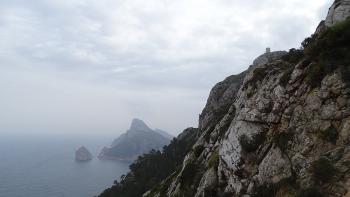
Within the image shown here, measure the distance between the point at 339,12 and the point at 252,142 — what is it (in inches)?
627

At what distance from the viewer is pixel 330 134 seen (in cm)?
2186

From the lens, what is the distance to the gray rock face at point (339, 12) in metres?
33.8

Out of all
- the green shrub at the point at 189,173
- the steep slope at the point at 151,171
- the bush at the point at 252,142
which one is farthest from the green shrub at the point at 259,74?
the steep slope at the point at 151,171

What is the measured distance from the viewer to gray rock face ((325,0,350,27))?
33.8m

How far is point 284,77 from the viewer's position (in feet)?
94.6

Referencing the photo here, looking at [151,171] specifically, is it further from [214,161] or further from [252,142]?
[252,142]

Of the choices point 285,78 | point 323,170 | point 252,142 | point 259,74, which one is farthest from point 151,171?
point 323,170

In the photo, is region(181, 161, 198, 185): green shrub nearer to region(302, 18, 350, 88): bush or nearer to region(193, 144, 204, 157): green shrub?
region(193, 144, 204, 157): green shrub

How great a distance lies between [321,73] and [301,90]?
6.42 ft

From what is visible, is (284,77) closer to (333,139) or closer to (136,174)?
(333,139)

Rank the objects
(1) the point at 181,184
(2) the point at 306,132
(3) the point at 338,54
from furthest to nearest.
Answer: (1) the point at 181,184, (3) the point at 338,54, (2) the point at 306,132

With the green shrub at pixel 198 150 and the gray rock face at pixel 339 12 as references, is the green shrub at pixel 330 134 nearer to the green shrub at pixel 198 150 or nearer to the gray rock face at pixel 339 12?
the gray rock face at pixel 339 12

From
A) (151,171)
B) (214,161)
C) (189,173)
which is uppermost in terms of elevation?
(214,161)

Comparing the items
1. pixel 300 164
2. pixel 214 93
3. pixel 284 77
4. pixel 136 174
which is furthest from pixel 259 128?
pixel 136 174
